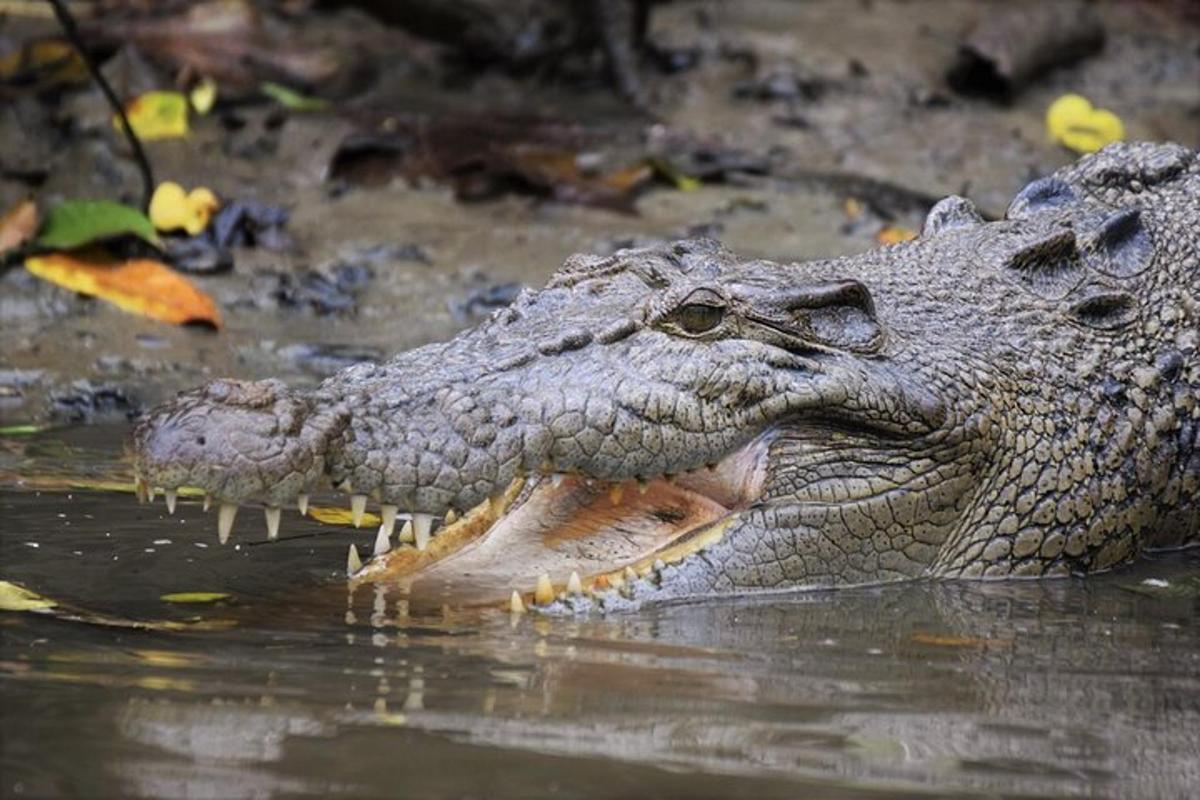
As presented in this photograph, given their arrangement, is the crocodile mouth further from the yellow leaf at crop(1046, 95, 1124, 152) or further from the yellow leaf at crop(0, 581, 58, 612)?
the yellow leaf at crop(1046, 95, 1124, 152)

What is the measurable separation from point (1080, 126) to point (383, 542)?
6.50 meters

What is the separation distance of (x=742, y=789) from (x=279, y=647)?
120cm

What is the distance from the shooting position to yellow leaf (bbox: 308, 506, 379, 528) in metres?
5.40

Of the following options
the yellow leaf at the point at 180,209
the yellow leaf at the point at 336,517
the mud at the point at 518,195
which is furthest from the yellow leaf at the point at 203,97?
the yellow leaf at the point at 336,517

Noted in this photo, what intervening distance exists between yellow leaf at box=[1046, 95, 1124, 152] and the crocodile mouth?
588cm

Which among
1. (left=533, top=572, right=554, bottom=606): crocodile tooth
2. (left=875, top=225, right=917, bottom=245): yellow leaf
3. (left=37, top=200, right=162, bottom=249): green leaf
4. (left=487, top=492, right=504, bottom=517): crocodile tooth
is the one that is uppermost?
(left=875, top=225, right=917, bottom=245): yellow leaf

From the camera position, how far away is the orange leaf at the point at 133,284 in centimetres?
776

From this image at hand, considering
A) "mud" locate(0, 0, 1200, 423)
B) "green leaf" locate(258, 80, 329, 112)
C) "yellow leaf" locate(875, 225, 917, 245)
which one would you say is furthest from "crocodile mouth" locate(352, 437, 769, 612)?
"green leaf" locate(258, 80, 329, 112)

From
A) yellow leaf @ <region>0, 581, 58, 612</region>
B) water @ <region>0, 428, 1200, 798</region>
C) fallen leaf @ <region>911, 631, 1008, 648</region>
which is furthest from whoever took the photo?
fallen leaf @ <region>911, 631, 1008, 648</region>

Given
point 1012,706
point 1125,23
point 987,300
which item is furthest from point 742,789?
point 1125,23

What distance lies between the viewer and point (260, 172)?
9.26 meters

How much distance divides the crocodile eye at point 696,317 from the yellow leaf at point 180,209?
4246 mm

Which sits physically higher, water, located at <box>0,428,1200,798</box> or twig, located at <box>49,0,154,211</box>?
twig, located at <box>49,0,154,211</box>

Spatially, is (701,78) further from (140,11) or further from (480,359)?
(480,359)
